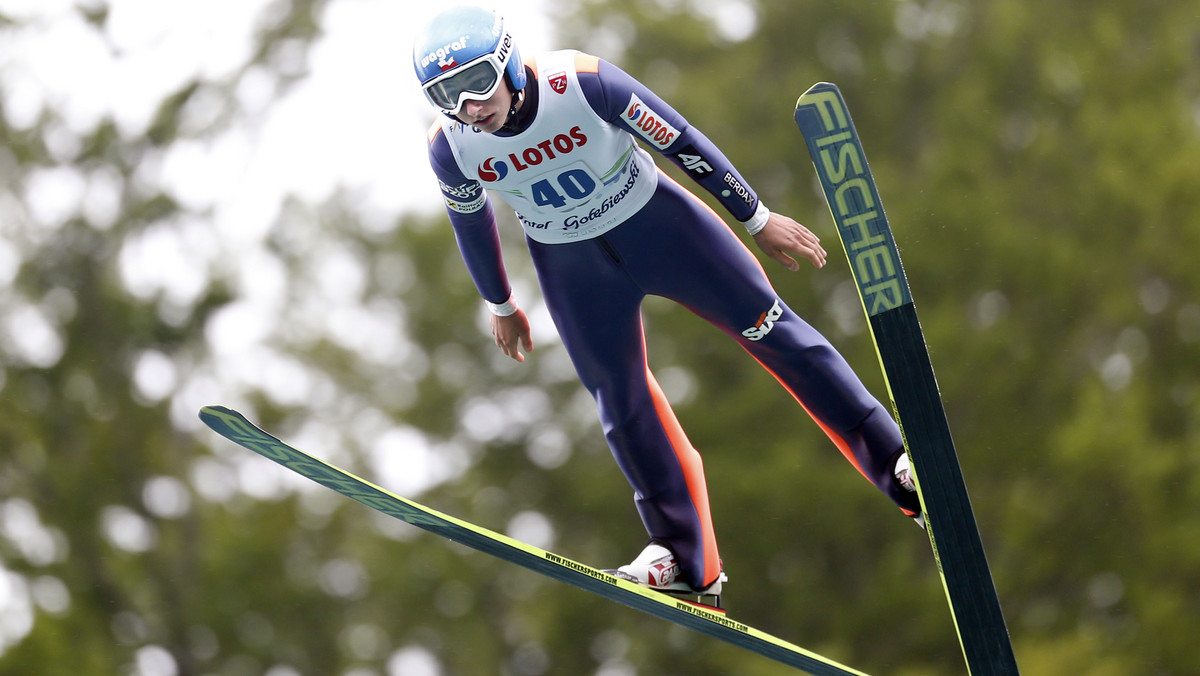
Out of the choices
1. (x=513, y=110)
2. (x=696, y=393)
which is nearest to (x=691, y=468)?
(x=513, y=110)

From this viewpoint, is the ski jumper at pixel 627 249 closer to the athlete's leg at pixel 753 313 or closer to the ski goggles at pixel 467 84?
the athlete's leg at pixel 753 313

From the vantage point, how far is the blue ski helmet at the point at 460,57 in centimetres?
285

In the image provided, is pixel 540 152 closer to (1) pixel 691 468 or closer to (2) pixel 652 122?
(2) pixel 652 122

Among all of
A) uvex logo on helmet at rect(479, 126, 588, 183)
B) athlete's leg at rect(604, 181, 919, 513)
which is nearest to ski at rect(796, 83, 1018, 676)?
athlete's leg at rect(604, 181, 919, 513)

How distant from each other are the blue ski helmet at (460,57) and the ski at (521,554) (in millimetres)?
1218

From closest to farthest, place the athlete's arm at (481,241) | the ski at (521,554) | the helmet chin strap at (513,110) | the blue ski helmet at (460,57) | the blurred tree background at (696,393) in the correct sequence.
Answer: the blue ski helmet at (460,57), the helmet chin strap at (513,110), the athlete's arm at (481,241), the ski at (521,554), the blurred tree background at (696,393)

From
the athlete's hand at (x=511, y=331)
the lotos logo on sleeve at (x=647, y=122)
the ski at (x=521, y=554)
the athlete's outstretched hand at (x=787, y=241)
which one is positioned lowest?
the ski at (x=521, y=554)

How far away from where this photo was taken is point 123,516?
12.6 meters

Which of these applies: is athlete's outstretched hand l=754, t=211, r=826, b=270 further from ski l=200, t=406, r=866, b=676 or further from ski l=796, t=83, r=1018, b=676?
ski l=200, t=406, r=866, b=676

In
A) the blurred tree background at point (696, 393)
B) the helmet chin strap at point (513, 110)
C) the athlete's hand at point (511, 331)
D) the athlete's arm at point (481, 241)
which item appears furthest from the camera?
the blurred tree background at point (696, 393)

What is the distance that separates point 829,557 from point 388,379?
5049mm

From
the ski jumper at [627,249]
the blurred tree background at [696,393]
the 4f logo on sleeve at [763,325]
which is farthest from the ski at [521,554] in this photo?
the blurred tree background at [696,393]

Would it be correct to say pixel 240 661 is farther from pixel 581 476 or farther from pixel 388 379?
pixel 581 476

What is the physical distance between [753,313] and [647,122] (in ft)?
2.10
